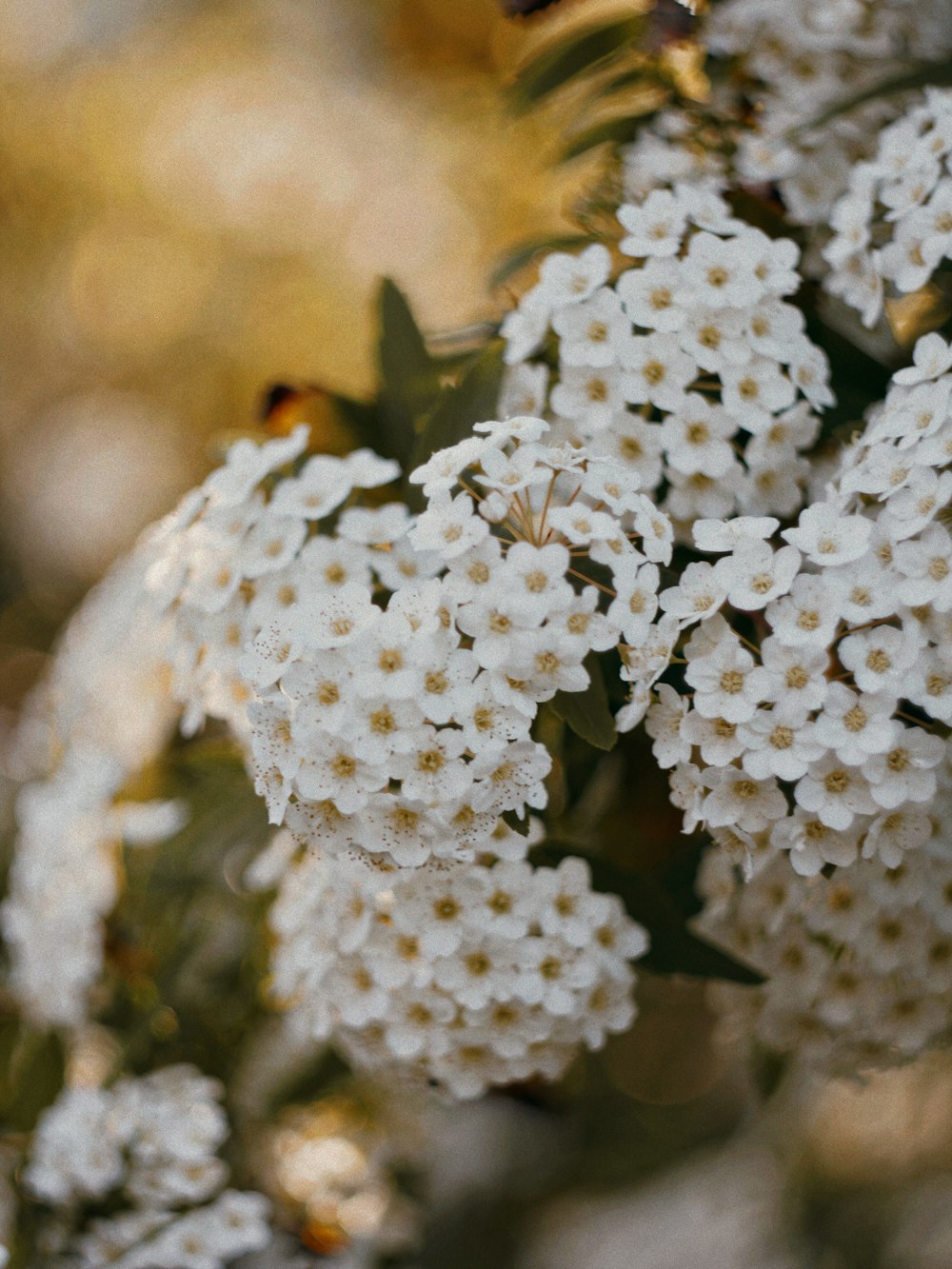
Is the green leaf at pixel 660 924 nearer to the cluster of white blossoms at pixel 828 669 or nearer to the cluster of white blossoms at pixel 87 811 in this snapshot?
the cluster of white blossoms at pixel 828 669

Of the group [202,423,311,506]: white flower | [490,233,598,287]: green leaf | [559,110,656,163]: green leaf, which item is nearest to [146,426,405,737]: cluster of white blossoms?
[202,423,311,506]: white flower

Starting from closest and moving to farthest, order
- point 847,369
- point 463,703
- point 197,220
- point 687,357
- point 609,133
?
point 463,703 < point 687,357 < point 847,369 < point 609,133 < point 197,220

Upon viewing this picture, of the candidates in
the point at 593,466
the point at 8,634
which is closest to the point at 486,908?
the point at 593,466

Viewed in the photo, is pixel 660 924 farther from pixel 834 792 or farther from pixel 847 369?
pixel 847 369

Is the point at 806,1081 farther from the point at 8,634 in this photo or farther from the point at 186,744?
the point at 8,634

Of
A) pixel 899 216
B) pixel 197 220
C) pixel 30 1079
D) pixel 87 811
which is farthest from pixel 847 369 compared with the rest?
pixel 197 220

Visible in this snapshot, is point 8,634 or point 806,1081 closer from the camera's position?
point 806,1081
